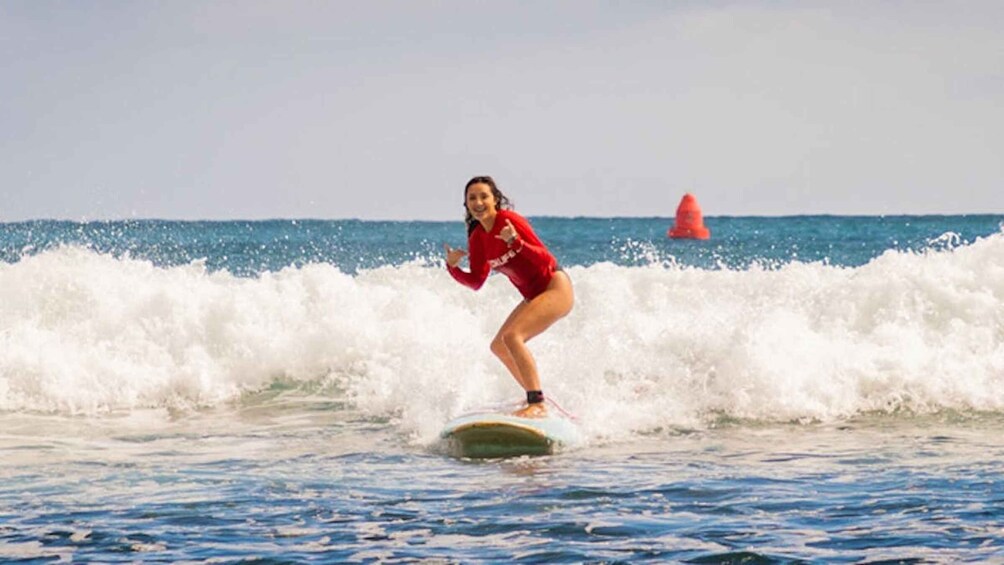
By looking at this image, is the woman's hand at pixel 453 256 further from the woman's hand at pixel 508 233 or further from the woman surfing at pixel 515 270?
the woman's hand at pixel 508 233

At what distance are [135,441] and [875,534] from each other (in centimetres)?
653

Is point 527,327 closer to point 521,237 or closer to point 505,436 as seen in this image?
point 521,237

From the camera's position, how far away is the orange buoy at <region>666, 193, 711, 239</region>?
45.5m

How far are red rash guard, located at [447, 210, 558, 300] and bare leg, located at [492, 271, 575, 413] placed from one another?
12 cm

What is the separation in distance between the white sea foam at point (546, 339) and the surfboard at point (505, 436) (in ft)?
2.77

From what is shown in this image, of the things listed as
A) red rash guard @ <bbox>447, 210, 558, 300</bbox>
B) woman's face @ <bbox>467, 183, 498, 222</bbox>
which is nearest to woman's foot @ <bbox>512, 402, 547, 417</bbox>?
red rash guard @ <bbox>447, 210, 558, 300</bbox>

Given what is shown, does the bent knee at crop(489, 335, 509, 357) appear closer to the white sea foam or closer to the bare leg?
the bare leg

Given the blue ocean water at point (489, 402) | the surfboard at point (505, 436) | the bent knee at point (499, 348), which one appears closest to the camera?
the blue ocean water at point (489, 402)

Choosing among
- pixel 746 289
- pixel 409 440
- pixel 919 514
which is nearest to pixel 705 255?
pixel 746 289

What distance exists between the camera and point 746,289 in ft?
58.5

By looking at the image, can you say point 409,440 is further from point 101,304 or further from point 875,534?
point 101,304

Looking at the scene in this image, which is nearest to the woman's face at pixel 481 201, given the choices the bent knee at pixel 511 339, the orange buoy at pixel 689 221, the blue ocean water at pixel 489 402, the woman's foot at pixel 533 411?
the bent knee at pixel 511 339

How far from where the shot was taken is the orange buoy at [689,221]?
1793 inches

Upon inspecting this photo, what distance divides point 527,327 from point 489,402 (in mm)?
1314
